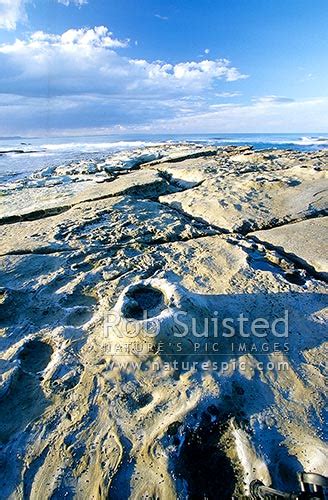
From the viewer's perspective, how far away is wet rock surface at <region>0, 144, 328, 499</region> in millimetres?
1568

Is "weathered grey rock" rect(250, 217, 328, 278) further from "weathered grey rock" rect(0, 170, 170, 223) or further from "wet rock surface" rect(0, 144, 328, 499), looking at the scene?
"weathered grey rock" rect(0, 170, 170, 223)

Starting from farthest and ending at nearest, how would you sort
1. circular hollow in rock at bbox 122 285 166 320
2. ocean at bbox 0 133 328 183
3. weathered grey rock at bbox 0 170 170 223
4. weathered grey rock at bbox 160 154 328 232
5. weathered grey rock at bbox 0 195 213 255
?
ocean at bbox 0 133 328 183
weathered grey rock at bbox 0 170 170 223
weathered grey rock at bbox 160 154 328 232
weathered grey rock at bbox 0 195 213 255
circular hollow in rock at bbox 122 285 166 320

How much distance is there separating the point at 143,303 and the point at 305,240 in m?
1.94

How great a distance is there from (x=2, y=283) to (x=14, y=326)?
69cm

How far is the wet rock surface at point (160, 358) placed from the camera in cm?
157

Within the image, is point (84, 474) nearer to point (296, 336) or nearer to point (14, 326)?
point (14, 326)

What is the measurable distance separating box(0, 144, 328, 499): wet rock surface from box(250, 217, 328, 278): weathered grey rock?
0.02 metres

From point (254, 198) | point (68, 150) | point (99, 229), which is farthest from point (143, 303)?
point (68, 150)

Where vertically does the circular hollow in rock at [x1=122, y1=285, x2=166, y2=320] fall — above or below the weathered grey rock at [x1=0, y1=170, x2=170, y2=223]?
above

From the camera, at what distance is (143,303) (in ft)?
8.60

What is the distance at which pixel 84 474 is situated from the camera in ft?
5.05

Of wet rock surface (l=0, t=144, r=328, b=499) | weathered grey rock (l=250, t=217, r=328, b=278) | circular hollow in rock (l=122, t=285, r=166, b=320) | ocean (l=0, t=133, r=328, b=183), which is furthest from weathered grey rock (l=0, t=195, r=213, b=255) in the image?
ocean (l=0, t=133, r=328, b=183)

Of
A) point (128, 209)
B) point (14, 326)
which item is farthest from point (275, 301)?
point (128, 209)

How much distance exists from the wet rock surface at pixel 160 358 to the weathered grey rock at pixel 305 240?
0.06ft
